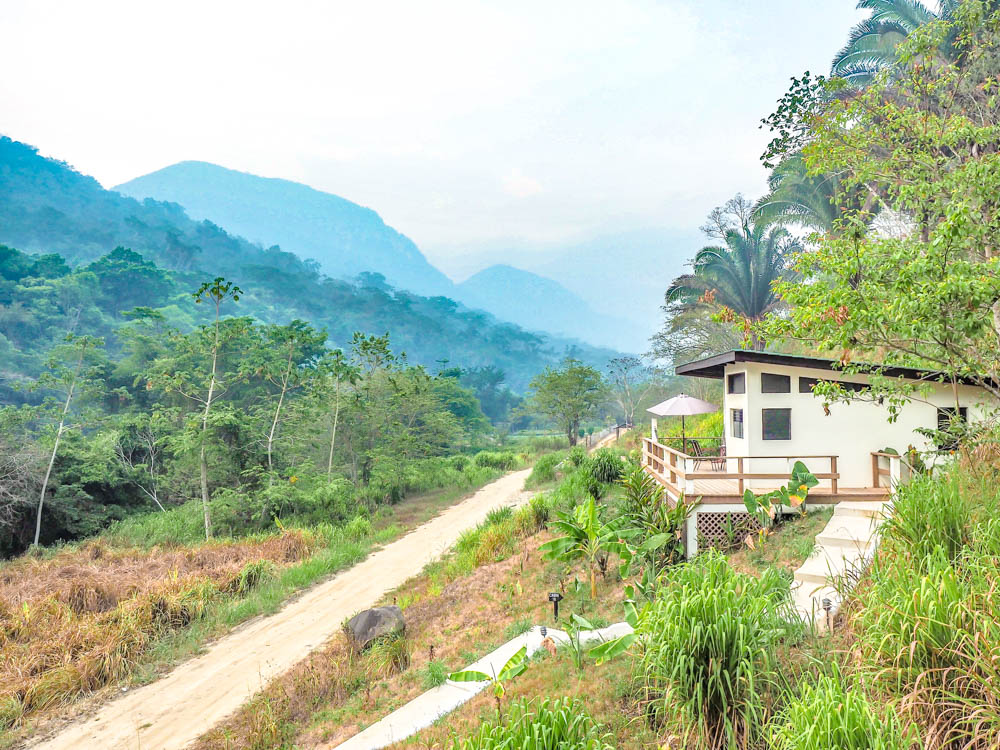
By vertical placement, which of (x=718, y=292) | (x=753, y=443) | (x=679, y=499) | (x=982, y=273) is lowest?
(x=679, y=499)

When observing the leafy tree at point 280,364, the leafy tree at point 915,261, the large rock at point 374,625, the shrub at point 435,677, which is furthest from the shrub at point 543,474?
the leafy tree at point 915,261

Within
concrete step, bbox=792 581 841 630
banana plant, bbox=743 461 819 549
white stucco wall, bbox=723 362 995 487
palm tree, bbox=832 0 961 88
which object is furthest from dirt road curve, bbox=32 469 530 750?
palm tree, bbox=832 0 961 88

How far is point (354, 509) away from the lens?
776 inches

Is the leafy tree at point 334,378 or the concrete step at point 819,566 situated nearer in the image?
the concrete step at point 819,566

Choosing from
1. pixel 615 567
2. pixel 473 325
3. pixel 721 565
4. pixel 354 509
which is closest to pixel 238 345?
pixel 354 509

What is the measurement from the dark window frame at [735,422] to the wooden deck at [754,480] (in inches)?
34.6

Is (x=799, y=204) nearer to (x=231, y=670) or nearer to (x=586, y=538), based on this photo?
(x=586, y=538)

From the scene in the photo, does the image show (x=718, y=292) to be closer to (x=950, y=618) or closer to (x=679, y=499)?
(x=679, y=499)

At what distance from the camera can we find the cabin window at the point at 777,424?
38.0 feet

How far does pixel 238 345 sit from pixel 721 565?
33.7 m

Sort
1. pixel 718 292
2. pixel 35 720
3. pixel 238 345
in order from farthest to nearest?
pixel 238 345 → pixel 718 292 → pixel 35 720

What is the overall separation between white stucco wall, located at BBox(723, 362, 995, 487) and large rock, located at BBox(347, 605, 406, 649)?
754 cm

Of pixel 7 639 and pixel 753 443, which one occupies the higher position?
pixel 753 443

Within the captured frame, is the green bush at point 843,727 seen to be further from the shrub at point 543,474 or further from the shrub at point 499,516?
the shrub at point 543,474
